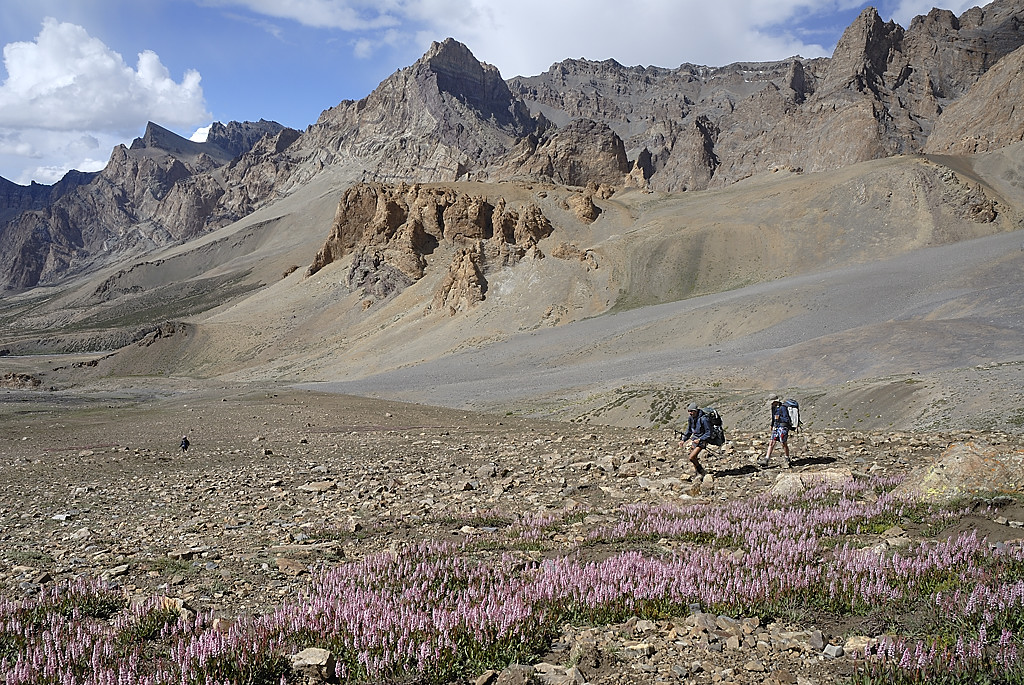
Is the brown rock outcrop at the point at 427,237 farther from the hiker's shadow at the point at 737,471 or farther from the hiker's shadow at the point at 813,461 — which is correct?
the hiker's shadow at the point at 737,471

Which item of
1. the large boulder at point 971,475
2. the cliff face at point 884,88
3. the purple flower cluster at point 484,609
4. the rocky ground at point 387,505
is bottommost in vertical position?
the rocky ground at point 387,505

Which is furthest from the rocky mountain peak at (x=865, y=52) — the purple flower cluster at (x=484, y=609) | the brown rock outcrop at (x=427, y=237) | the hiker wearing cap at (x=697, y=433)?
the purple flower cluster at (x=484, y=609)

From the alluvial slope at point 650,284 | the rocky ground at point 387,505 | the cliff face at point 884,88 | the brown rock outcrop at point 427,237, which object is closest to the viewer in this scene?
the rocky ground at point 387,505

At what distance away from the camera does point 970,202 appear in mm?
73938

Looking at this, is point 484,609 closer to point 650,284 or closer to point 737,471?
point 737,471

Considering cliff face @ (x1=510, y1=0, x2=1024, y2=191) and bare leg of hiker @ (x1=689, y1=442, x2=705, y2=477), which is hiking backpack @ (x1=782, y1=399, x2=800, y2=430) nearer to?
bare leg of hiker @ (x1=689, y1=442, x2=705, y2=477)

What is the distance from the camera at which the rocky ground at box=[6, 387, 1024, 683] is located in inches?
190

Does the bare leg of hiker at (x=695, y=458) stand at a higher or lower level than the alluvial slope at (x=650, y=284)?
lower

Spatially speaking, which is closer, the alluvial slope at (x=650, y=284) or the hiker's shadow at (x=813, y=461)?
the hiker's shadow at (x=813, y=461)

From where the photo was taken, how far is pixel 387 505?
40.1 feet

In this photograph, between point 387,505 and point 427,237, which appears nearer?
point 387,505

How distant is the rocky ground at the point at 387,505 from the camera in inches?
190

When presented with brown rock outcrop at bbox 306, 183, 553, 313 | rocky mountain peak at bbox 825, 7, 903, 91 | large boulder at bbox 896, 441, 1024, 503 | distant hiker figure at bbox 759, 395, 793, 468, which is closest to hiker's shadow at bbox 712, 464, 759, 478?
distant hiker figure at bbox 759, 395, 793, 468

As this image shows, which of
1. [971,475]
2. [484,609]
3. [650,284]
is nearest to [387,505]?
[484,609]
